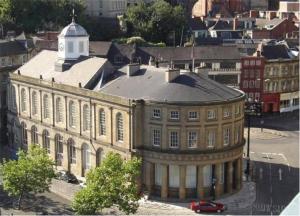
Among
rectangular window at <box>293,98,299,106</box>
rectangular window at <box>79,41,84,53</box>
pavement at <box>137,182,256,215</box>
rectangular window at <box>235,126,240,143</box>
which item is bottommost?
pavement at <box>137,182,256,215</box>

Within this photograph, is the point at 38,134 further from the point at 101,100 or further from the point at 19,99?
the point at 101,100

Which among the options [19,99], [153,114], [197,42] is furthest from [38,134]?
[197,42]

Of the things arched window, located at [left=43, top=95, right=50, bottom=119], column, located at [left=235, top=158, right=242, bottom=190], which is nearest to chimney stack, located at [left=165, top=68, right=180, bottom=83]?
column, located at [left=235, top=158, right=242, bottom=190]

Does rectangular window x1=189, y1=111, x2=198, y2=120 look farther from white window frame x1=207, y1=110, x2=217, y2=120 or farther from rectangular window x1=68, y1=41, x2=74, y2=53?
rectangular window x1=68, y1=41, x2=74, y2=53

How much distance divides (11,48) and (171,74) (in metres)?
36.5

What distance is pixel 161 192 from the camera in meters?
62.4

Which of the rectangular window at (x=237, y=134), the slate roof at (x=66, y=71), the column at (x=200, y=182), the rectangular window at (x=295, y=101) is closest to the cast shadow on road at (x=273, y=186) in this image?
the column at (x=200, y=182)

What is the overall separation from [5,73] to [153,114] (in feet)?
113

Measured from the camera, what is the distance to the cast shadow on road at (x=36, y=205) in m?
59.6

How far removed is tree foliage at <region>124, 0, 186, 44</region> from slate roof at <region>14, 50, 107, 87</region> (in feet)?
200

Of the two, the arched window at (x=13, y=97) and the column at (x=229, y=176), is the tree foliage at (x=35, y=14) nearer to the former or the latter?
the arched window at (x=13, y=97)

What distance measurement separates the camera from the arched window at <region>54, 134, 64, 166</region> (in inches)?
2906

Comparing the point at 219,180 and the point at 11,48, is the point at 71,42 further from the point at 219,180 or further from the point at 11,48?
the point at 219,180

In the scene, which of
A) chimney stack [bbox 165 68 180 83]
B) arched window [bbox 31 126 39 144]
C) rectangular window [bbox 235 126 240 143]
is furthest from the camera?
arched window [bbox 31 126 39 144]
